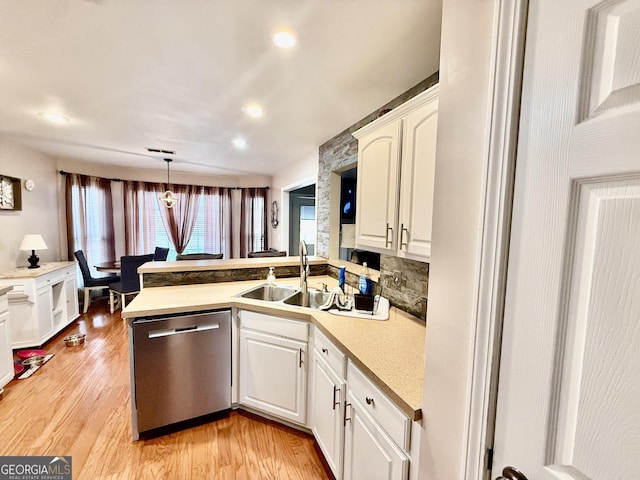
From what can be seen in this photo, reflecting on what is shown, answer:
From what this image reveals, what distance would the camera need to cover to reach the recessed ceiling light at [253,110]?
2248 millimetres

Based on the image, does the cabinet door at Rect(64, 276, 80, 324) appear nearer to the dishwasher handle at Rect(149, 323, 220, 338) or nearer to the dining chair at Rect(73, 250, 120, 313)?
the dining chair at Rect(73, 250, 120, 313)

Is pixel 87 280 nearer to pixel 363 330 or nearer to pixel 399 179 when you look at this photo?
pixel 363 330

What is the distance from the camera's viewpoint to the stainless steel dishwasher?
1.74m

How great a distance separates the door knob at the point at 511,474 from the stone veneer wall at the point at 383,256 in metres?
1.03

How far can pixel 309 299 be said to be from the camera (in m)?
2.20

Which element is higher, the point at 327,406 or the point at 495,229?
the point at 495,229

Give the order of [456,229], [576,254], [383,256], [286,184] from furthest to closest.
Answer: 1. [286,184]
2. [383,256]
3. [456,229]
4. [576,254]

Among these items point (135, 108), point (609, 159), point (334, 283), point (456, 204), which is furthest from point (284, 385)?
point (135, 108)

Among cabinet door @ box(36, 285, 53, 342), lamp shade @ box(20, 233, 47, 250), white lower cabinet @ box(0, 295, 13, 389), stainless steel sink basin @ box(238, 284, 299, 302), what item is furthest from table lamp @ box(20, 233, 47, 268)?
stainless steel sink basin @ box(238, 284, 299, 302)

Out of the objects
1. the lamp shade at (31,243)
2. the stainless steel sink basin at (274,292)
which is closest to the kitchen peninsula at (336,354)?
the stainless steel sink basin at (274,292)

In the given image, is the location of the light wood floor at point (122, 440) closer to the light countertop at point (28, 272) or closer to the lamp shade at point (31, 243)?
the light countertop at point (28, 272)

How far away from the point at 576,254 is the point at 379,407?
2.89 ft

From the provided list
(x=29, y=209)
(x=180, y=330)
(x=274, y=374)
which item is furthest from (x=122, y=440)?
(x=29, y=209)

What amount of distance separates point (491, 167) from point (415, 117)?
2.63 ft
